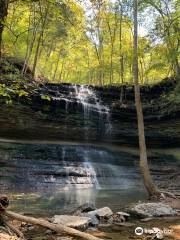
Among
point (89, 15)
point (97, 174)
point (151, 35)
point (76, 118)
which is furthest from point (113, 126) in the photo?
point (89, 15)

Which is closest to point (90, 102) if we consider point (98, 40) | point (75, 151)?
point (75, 151)

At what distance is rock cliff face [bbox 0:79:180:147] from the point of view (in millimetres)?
24844

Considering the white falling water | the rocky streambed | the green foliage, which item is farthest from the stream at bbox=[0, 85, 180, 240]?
the rocky streambed

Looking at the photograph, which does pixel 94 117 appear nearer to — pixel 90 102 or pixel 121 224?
pixel 90 102

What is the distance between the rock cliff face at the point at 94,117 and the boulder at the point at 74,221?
15.8 m

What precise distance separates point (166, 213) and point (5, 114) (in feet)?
50.2

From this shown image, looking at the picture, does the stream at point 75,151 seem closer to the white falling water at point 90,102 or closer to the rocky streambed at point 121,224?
the white falling water at point 90,102

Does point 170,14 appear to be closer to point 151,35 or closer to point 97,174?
point 151,35

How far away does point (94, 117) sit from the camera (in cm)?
2681

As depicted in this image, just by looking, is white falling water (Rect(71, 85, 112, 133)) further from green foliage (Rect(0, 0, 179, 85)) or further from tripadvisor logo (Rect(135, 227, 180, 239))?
tripadvisor logo (Rect(135, 227, 180, 239))

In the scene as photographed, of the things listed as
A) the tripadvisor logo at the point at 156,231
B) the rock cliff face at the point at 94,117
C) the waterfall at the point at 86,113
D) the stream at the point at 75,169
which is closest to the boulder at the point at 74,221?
the tripadvisor logo at the point at 156,231

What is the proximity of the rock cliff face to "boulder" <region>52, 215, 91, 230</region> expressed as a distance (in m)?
15.8

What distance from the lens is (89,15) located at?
125 ft

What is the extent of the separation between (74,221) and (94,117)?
1831cm
